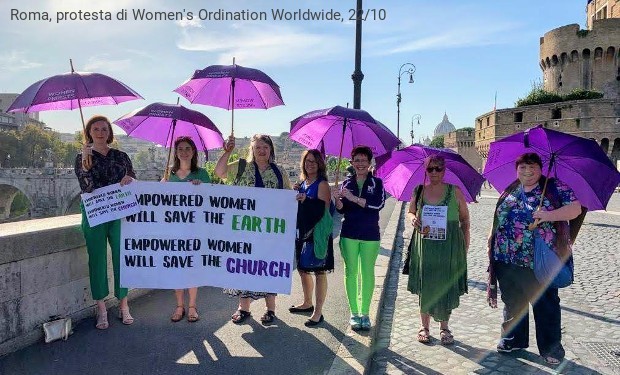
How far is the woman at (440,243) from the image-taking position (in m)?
4.07

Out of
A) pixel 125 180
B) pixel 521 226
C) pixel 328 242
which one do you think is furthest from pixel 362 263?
pixel 125 180

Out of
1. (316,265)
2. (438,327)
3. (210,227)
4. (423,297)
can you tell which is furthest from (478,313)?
(210,227)

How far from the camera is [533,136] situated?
3830mm

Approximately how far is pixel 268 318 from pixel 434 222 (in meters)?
1.75

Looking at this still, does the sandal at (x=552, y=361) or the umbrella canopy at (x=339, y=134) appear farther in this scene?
the umbrella canopy at (x=339, y=134)

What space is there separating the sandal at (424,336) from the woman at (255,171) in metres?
1.34

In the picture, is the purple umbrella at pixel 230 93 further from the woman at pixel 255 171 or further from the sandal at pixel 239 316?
the sandal at pixel 239 316

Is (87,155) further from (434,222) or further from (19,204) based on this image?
(19,204)

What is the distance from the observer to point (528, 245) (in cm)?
384

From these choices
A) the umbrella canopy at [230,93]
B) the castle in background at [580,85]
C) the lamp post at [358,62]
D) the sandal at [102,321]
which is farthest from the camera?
the castle in background at [580,85]

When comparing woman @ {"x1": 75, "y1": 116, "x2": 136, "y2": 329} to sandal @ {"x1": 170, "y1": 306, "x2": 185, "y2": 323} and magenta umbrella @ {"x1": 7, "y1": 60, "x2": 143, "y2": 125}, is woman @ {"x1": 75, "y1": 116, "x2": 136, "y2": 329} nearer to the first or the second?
magenta umbrella @ {"x1": 7, "y1": 60, "x2": 143, "y2": 125}

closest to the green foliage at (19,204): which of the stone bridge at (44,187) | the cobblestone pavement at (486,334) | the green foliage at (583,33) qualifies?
the stone bridge at (44,187)

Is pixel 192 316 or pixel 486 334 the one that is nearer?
pixel 192 316

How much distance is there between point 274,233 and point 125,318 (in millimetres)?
1553
